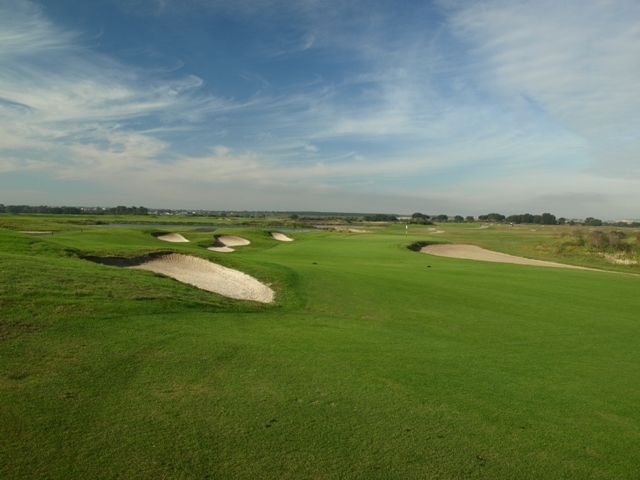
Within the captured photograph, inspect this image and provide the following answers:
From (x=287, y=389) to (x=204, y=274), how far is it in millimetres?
12860

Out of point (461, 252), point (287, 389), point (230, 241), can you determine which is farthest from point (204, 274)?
point (461, 252)

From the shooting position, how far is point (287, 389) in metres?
6.06

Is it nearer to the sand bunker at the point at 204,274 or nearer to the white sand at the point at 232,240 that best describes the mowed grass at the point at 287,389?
the sand bunker at the point at 204,274

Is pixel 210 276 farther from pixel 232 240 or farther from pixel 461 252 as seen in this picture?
pixel 461 252

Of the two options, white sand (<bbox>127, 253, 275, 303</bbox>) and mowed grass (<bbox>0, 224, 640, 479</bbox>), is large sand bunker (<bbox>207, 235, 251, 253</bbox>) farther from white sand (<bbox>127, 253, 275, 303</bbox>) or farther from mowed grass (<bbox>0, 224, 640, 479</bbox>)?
mowed grass (<bbox>0, 224, 640, 479</bbox>)

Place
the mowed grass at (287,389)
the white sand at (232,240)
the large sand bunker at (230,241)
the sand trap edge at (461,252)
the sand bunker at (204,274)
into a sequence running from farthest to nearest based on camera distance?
the white sand at (232,240) < the large sand bunker at (230,241) < the sand trap edge at (461,252) < the sand bunker at (204,274) < the mowed grass at (287,389)

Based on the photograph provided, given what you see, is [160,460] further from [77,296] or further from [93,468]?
[77,296]

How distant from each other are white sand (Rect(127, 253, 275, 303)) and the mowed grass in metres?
2.45

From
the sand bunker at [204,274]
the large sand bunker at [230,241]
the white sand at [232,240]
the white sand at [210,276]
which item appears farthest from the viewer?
the white sand at [232,240]

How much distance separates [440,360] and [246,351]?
3.93 meters

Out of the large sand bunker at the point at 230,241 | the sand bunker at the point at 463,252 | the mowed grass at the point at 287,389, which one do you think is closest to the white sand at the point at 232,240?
the large sand bunker at the point at 230,241

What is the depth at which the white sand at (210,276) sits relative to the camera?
14.9 meters

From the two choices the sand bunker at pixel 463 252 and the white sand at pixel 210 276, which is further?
the sand bunker at pixel 463 252

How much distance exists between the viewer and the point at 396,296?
15203 millimetres
